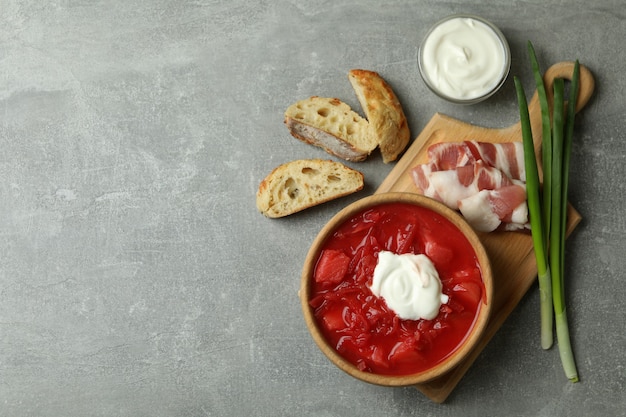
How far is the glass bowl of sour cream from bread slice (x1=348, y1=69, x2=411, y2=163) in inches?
7.1

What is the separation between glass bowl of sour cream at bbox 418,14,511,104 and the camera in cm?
303

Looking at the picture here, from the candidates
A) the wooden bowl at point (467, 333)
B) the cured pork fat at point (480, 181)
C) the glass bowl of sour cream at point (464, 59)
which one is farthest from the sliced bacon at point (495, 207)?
the glass bowl of sour cream at point (464, 59)

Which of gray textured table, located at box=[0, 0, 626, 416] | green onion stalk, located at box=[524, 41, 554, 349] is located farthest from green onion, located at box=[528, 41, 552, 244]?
gray textured table, located at box=[0, 0, 626, 416]

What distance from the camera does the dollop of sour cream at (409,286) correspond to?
2.64 m

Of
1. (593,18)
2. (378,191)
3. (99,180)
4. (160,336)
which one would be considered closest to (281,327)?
(160,336)

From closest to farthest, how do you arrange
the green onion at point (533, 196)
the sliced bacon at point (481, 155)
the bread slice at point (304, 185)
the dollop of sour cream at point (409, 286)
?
the dollop of sour cream at point (409, 286) < the green onion at point (533, 196) < the sliced bacon at point (481, 155) < the bread slice at point (304, 185)

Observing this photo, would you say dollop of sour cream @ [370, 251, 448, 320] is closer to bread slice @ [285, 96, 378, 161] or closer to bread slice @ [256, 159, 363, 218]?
bread slice @ [256, 159, 363, 218]

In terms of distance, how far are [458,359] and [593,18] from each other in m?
1.69

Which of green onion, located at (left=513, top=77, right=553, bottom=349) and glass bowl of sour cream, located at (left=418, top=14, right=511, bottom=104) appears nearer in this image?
green onion, located at (left=513, top=77, right=553, bottom=349)

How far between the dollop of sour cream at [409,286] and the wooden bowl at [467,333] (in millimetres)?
170

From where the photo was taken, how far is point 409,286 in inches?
104

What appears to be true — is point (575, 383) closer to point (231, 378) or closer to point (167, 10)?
point (231, 378)

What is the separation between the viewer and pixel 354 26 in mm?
3246

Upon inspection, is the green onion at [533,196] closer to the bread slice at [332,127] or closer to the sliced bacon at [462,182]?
the sliced bacon at [462,182]
